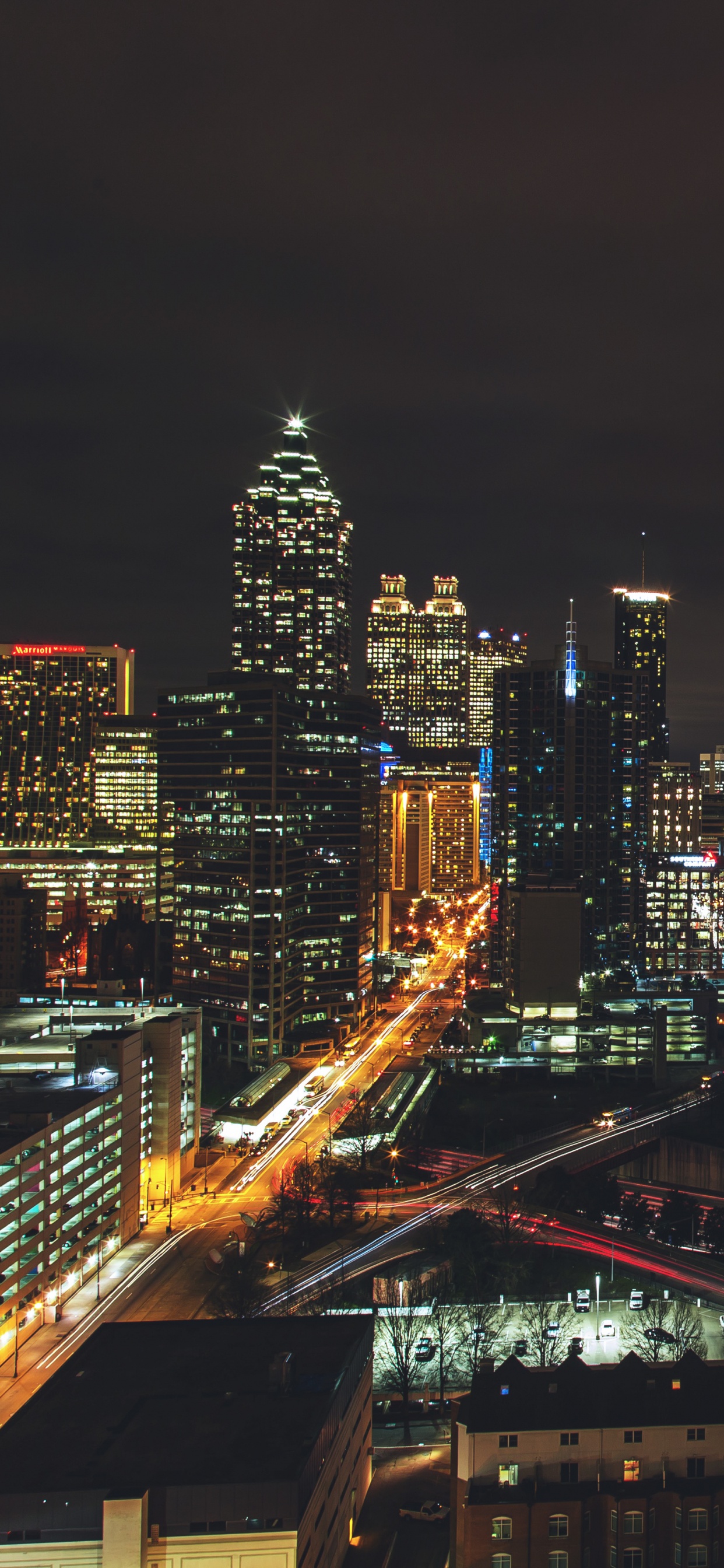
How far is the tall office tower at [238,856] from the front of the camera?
229 feet

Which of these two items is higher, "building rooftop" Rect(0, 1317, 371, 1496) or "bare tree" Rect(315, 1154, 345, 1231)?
"building rooftop" Rect(0, 1317, 371, 1496)

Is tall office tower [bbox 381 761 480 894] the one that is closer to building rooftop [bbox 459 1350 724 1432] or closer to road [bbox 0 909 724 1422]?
road [bbox 0 909 724 1422]

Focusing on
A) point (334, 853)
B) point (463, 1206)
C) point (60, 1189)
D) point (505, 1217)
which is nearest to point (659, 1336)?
point (505, 1217)

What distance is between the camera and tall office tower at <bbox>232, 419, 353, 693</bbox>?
455 feet

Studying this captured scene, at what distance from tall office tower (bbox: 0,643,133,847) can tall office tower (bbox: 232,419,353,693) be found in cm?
3263

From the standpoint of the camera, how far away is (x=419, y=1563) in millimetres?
21766

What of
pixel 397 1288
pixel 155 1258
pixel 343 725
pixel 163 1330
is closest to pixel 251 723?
pixel 343 725

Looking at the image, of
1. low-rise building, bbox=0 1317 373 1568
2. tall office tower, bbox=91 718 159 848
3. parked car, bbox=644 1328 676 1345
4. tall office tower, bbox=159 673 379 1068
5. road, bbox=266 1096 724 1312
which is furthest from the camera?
tall office tower, bbox=91 718 159 848

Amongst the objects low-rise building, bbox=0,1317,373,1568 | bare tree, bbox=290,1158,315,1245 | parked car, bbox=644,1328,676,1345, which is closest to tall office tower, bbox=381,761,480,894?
bare tree, bbox=290,1158,315,1245

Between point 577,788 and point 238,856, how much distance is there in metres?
30.2

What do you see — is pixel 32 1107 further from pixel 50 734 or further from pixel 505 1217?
pixel 50 734

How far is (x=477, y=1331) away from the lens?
103 feet

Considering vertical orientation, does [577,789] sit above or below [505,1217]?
above

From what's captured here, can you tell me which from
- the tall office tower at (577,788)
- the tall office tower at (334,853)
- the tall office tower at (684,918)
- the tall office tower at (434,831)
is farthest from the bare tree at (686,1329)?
the tall office tower at (434,831)
